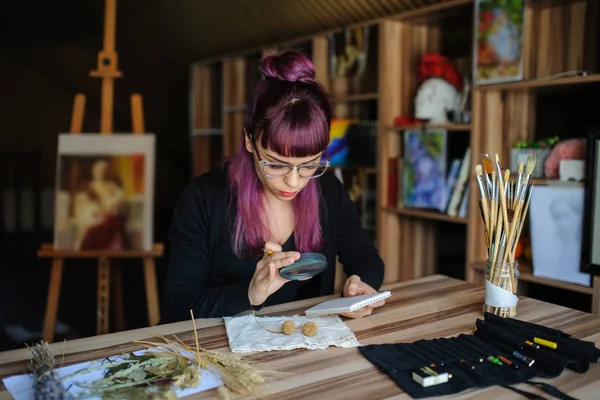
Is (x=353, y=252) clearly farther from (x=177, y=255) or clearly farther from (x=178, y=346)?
(x=178, y=346)

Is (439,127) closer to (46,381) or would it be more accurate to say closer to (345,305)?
(345,305)

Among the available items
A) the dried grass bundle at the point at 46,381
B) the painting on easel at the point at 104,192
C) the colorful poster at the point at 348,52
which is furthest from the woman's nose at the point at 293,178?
the colorful poster at the point at 348,52

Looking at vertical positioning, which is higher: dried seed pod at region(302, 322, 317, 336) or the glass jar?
the glass jar

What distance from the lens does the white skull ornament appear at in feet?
9.39

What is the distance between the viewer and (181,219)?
1.62m

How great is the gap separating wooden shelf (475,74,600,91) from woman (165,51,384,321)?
1015 millimetres

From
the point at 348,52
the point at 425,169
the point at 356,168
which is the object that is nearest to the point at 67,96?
the point at 348,52

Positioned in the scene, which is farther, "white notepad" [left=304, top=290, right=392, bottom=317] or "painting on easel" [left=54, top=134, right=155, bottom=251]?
"painting on easel" [left=54, top=134, right=155, bottom=251]

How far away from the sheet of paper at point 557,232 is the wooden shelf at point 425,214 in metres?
0.40

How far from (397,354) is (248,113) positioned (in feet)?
2.62

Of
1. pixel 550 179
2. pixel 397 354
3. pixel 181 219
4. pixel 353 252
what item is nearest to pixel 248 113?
pixel 181 219

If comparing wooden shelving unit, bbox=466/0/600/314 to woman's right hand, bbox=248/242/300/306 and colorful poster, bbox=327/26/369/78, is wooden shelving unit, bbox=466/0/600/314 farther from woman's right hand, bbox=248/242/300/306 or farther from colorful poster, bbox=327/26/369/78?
woman's right hand, bbox=248/242/300/306

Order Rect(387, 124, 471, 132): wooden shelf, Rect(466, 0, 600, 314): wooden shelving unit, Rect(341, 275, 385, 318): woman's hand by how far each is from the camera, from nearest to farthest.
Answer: Rect(341, 275, 385, 318): woman's hand
Rect(466, 0, 600, 314): wooden shelving unit
Rect(387, 124, 471, 132): wooden shelf

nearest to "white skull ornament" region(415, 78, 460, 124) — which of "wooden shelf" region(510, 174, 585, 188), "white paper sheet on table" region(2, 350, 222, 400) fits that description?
"wooden shelf" region(510, 174, 585, 188)
